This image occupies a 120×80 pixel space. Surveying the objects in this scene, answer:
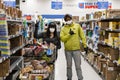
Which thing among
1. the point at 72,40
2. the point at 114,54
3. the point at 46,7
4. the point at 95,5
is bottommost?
the point at 114,54

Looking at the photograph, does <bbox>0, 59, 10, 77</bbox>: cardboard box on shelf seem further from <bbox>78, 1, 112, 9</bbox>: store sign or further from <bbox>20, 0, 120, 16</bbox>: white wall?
<bbox>20, 0, 120, 16</bbox>: white wall

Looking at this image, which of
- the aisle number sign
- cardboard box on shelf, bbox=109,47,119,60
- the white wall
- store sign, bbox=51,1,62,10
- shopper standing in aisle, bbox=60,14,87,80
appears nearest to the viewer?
cardboard box on shelf, bbox=109,47,119,60

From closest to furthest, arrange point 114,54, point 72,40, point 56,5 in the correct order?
point 114,54, point 72,40, point 56,5

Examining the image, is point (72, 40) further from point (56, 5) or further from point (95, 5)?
point (56, 5)

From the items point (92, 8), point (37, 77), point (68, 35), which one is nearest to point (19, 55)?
point (68, 35)

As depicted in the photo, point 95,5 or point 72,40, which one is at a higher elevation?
point 95,5

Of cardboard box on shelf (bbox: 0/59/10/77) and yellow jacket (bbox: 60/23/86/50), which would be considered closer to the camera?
cardboard box on shelf (bbox: 0/59/10/77)

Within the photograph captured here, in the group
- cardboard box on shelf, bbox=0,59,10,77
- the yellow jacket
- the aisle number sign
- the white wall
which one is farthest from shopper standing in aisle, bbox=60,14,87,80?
the white wall

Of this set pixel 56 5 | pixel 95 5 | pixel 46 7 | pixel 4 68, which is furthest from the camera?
pixel 46 7

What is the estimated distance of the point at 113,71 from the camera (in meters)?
6.68

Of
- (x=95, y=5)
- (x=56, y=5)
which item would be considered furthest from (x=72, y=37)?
(x=56, y=5)

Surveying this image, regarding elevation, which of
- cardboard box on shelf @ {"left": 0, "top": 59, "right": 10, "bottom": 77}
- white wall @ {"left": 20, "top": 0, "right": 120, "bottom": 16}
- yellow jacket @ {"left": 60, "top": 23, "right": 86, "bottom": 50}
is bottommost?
cardboard box on shelf @ {"left": 0, "top": 59, "right": 10, "bottom": 77}

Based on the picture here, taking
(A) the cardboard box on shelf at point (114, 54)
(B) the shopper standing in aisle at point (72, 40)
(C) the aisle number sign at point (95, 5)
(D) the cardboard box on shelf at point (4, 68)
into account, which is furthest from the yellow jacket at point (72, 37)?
(C) the aisle number sign at point (95, 5)

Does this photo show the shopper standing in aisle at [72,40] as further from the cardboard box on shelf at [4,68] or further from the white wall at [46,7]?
the white wall at [46,7]
